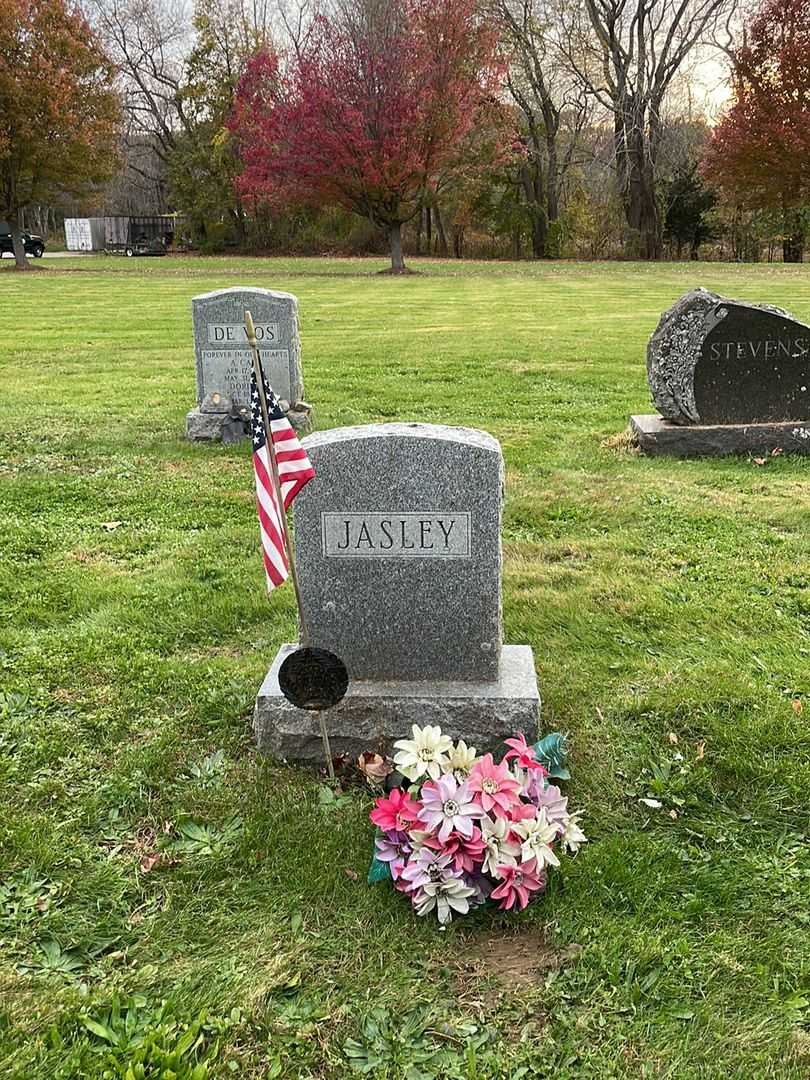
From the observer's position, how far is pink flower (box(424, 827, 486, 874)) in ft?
8.90

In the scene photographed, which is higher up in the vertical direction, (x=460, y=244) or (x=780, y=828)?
(x=460, y=244)

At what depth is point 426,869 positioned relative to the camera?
2.71m

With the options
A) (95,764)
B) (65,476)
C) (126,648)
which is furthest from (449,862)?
(65,476)

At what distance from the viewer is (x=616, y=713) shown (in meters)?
3.65

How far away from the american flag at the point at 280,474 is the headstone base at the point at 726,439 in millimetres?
4999

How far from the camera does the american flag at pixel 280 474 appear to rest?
3.07 m

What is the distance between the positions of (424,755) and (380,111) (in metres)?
30.6

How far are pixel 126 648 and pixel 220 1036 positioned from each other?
2.24 meters

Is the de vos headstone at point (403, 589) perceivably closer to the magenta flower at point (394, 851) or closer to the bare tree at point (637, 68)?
the magenta flower at point (394, 851)

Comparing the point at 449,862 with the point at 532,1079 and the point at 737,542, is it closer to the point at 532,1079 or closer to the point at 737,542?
the point at 532,1079

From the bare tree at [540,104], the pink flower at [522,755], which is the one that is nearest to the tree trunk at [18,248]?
the bare tree at [540,104]

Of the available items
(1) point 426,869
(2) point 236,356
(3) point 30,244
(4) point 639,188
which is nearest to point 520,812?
(1) point 426,869

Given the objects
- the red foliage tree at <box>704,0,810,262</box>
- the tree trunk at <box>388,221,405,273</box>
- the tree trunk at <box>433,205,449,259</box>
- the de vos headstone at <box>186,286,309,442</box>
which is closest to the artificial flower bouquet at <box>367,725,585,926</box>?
the de vos headstone at <box>186,286,309,442</box>

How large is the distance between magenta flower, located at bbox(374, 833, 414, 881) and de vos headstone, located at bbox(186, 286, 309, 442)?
594 cm
